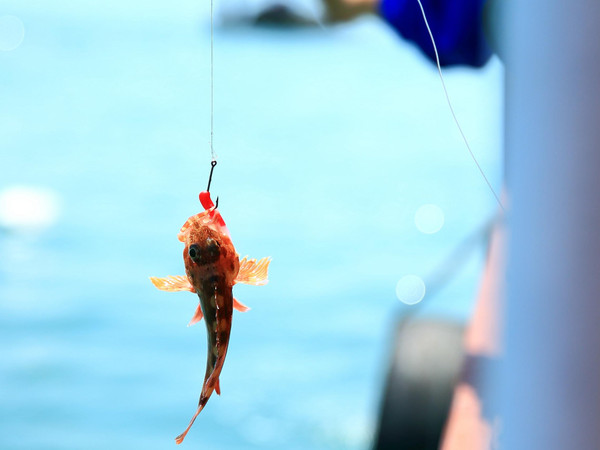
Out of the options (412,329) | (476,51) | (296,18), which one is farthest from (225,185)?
(476,51)

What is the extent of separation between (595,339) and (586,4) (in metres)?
0.14

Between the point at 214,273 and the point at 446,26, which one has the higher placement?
the point at 214,273

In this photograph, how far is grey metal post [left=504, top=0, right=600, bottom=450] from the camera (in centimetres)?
36

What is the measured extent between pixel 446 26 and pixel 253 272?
0.92 meters

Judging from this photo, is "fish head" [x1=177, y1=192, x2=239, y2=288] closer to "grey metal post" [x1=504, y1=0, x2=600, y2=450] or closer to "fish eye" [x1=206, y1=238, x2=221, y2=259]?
"fish eye" [x1=206, y1=238, x2=221, y2=259]

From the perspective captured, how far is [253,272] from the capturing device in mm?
689

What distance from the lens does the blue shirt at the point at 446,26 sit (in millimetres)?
1446

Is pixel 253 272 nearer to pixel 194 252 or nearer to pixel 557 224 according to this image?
pixel 194 252

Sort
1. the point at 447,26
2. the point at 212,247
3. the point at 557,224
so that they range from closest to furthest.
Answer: the point at 557,224
the point at 212,247
the point at 447,26

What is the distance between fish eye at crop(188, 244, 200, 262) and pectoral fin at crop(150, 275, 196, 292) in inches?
1.3

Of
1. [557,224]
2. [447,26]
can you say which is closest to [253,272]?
[557,224]

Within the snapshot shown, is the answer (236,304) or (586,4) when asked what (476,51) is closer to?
(236,304)

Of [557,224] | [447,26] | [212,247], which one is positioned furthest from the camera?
[447,26]

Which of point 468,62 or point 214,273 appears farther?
point 468,62
